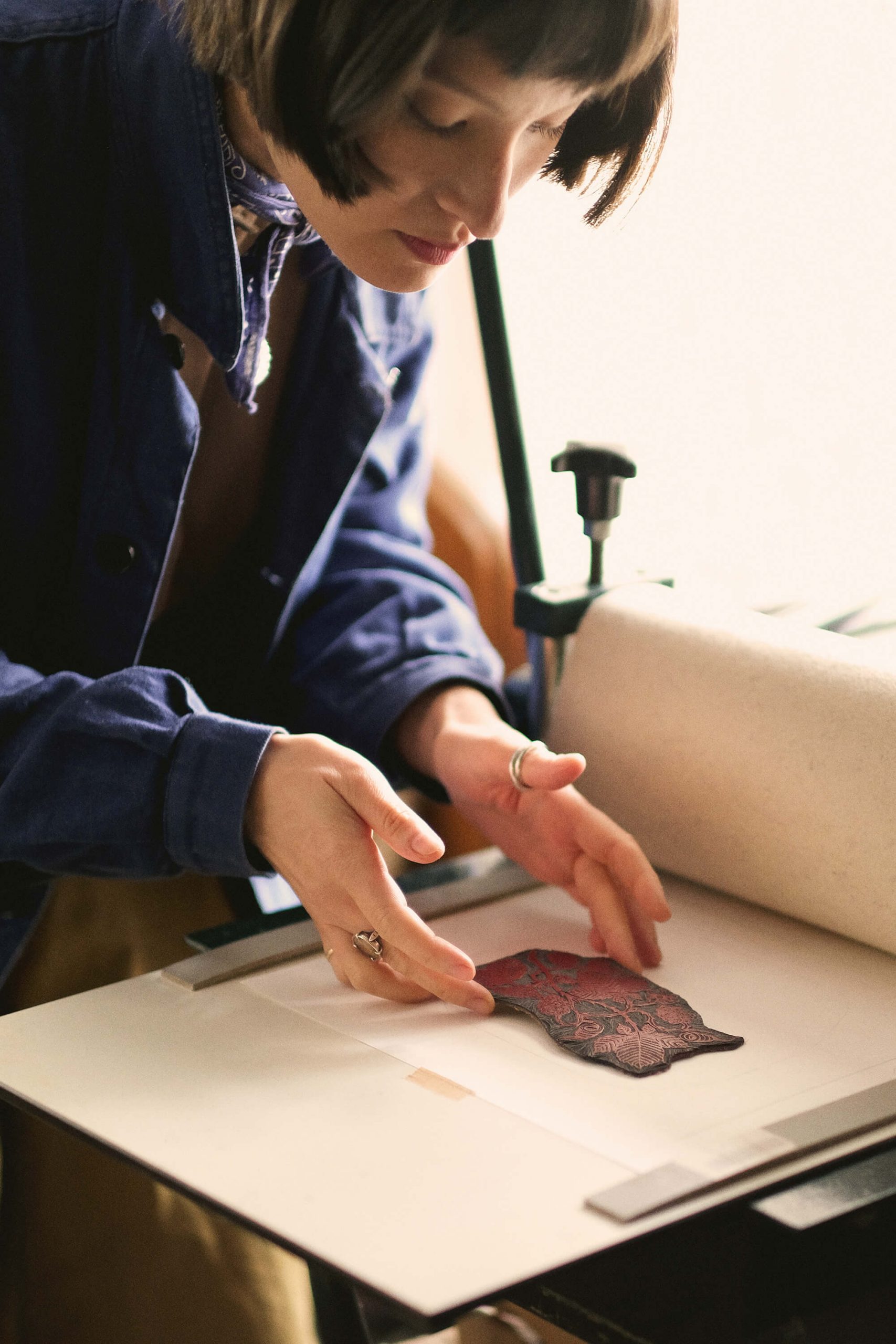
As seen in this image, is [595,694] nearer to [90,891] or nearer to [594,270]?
[90,891]

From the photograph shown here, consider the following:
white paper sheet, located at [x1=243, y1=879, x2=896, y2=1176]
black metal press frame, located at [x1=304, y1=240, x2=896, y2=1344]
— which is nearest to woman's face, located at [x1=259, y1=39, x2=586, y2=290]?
white paper sheet, located at [x1=243, y1=879, x2=896, y2=1176]

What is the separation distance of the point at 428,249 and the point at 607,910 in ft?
1.37

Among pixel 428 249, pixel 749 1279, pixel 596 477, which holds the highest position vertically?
pixel 428 249

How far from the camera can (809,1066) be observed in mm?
738

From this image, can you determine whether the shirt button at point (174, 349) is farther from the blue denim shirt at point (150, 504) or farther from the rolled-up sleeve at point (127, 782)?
the rolled-up sleeve at point (127, 782)

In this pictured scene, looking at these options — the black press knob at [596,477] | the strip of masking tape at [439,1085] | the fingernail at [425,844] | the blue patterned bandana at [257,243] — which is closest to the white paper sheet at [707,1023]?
the strip of masking tape at [439,1085]

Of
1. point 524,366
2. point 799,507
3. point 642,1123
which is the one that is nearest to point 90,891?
point 642,1123

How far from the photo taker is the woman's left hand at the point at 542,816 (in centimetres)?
88

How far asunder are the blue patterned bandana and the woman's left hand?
0.91 feet

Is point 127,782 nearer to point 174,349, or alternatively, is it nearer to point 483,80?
point 174,349

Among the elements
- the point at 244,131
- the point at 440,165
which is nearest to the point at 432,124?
the point at 440,165

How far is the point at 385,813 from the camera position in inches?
30.5

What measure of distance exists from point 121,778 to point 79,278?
0.36 meters

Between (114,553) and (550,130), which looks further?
(114,553)
